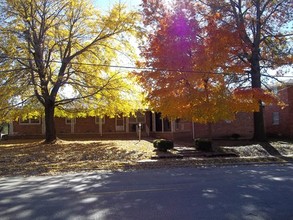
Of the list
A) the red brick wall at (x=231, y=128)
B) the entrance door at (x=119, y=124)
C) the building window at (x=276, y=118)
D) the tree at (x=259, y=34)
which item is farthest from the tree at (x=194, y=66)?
the entrance door at (x=119, y=124)

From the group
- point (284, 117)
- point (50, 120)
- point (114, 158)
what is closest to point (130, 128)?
point (50, 120)

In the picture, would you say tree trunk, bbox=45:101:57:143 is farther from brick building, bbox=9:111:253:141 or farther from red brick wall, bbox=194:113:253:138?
red brick wall, bbox=194:113:253:138

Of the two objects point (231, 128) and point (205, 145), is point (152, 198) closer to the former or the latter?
point (205, 145)

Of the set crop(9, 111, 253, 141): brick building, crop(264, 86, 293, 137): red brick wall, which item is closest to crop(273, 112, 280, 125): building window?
crop(264, 86, 293, 137): red brick wall

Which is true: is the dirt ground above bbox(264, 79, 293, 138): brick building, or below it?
below

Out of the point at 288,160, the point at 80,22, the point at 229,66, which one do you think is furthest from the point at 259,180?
the point at 80,22

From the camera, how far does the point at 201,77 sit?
19906 millimetres

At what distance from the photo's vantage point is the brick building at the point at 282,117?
34.3 meters

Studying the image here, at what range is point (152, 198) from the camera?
901cm

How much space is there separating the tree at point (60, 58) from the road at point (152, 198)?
41.4ft

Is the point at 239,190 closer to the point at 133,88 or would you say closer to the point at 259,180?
the point at 259,180

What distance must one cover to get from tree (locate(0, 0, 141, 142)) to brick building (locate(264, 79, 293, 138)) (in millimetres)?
15775

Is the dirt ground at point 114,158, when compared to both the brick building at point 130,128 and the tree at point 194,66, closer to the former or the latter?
the tree at point 194,66

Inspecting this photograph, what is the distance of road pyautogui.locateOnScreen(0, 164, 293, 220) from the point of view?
7.36 meters
